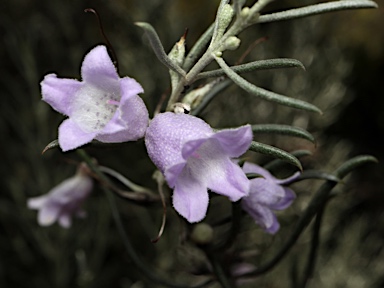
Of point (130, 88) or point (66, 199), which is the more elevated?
point (130, 88)

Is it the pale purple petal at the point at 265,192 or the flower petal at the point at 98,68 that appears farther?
the pale purple petal at the point at 265,192

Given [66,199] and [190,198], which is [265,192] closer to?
[190,198]

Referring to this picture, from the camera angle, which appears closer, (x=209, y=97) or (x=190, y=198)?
(x=190, y=198)

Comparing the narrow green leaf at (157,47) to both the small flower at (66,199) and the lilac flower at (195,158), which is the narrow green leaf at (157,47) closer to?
the lilac flower at (195,158)

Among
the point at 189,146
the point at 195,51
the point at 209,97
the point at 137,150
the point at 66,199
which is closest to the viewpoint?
the point at 189,146

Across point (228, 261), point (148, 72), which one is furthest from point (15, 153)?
point (228, 261)

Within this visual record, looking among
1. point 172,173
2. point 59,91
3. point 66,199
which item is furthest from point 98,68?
point 66,199

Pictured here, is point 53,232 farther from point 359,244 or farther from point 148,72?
point 359,244

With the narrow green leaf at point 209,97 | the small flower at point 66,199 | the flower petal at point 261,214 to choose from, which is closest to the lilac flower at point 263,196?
the flower petal at point 261,214
